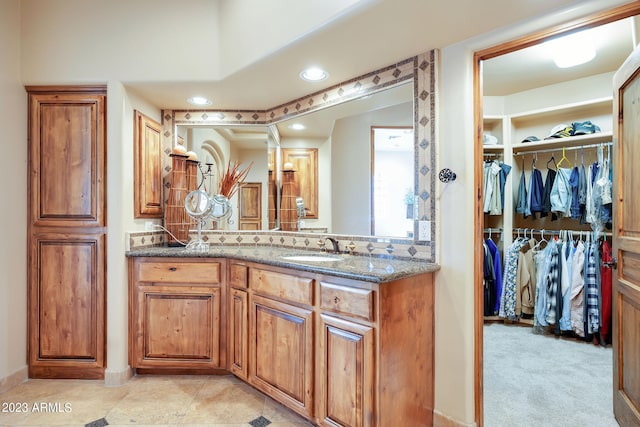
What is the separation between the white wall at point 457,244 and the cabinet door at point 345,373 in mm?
529

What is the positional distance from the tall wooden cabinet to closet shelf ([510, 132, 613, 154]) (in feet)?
12.5

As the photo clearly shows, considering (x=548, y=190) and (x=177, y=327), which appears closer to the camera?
(x=177, y=327)

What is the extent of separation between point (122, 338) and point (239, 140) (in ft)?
5.86

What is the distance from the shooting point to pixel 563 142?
10.1 feet

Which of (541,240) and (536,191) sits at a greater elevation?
(536,191)

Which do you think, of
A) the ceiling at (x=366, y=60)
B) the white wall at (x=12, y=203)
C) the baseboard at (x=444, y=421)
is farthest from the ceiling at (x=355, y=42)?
the baseboard at (x=444, y=421)

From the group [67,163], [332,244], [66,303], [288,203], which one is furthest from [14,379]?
[332,244]

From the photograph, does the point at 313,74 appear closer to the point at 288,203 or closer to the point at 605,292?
the point at 288,203

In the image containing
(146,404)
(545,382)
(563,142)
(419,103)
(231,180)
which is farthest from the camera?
(563,142)

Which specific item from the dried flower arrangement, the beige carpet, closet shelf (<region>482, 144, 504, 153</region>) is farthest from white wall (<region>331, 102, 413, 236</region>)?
closet shelf (<region>482, 144, 504, 153</region>)

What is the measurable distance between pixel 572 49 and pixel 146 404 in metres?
3.94

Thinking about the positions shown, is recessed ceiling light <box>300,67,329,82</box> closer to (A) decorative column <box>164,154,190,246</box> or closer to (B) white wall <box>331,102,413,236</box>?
(B) white wall <box>331,102,413,236</box>

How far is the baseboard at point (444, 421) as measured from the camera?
167 centimetres

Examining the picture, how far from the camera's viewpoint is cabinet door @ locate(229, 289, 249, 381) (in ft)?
6.88
